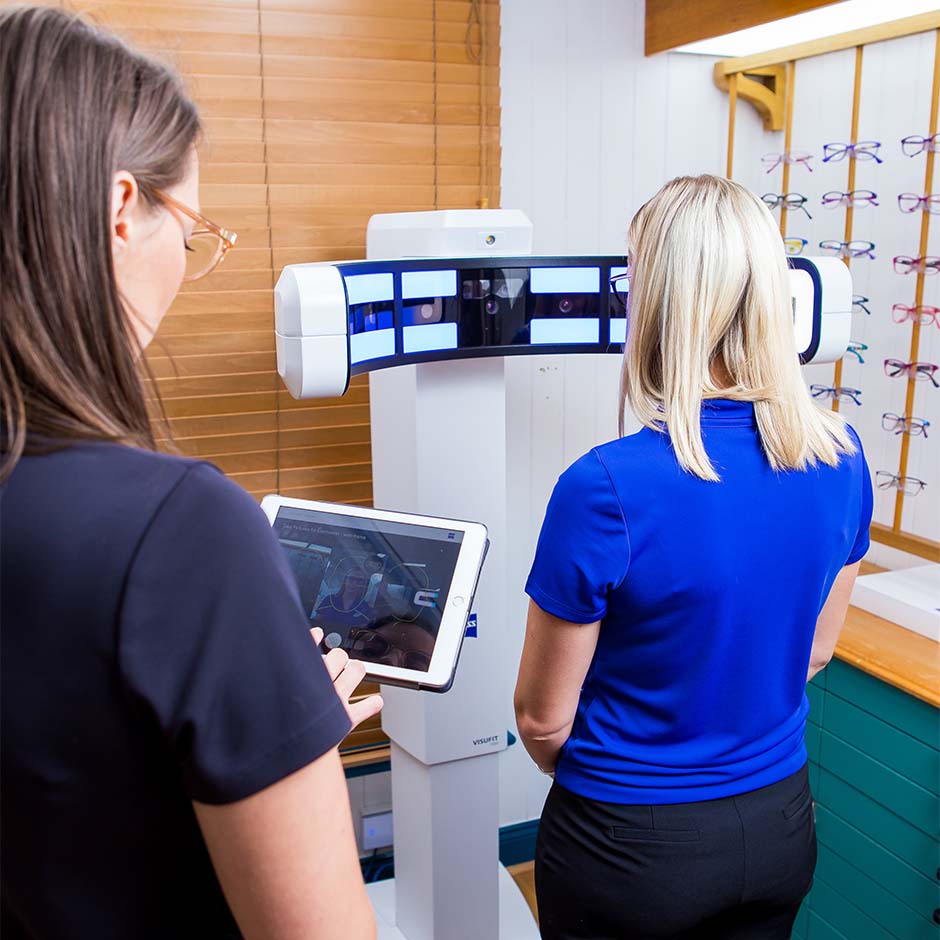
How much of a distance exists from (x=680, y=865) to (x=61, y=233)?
990mm

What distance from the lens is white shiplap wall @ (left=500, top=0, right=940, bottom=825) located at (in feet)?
7.43

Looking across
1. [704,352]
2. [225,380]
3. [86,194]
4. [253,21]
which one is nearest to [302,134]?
[253,21]

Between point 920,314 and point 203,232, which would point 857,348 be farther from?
point 203,232

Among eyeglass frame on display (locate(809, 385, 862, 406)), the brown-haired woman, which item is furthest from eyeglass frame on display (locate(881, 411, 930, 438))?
the brown-haired woman

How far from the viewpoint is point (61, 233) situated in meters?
0.61

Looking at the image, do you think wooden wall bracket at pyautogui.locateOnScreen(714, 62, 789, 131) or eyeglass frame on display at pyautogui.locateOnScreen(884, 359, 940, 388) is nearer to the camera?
eyeglass frame on display at pyautogui.locateOnScreen(884, 359, 940, 388)

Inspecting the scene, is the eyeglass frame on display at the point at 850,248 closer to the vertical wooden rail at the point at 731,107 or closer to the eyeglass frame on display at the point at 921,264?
the eyeglass frame on display at the point at 921,264

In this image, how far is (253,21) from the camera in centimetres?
204

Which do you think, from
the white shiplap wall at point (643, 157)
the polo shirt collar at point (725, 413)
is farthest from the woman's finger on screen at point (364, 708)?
the white shiplap wall at point (643, 157)

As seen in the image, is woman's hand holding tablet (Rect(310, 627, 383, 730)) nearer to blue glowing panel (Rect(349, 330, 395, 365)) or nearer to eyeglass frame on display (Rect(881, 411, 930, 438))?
blue glowing panel (Rect(349, 330, 395, 365))

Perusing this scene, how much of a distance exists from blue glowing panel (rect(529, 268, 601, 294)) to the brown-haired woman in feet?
3.68

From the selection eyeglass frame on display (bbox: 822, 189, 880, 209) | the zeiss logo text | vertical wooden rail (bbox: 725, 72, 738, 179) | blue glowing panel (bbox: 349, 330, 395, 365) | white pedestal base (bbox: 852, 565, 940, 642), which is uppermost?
vertical wooden rail (bbox: 725, 72, 738, 179)

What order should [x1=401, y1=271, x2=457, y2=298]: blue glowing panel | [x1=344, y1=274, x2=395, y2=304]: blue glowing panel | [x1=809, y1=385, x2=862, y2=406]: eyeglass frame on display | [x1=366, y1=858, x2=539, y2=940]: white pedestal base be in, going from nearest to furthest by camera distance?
1. [x1=344, y1=274, x2=395, y2=304]: blue glowing panel
2. [x1=401, y1=271, x2=457, y2=298]: blue glowing panel
3. [x1=366, y1=858, x2=539, y2=940]: white pedestal base
4. [x1=809, y1=385, x2=862, y2=406]: eyeglass frame on display

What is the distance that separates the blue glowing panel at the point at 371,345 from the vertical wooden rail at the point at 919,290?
1.23 m
